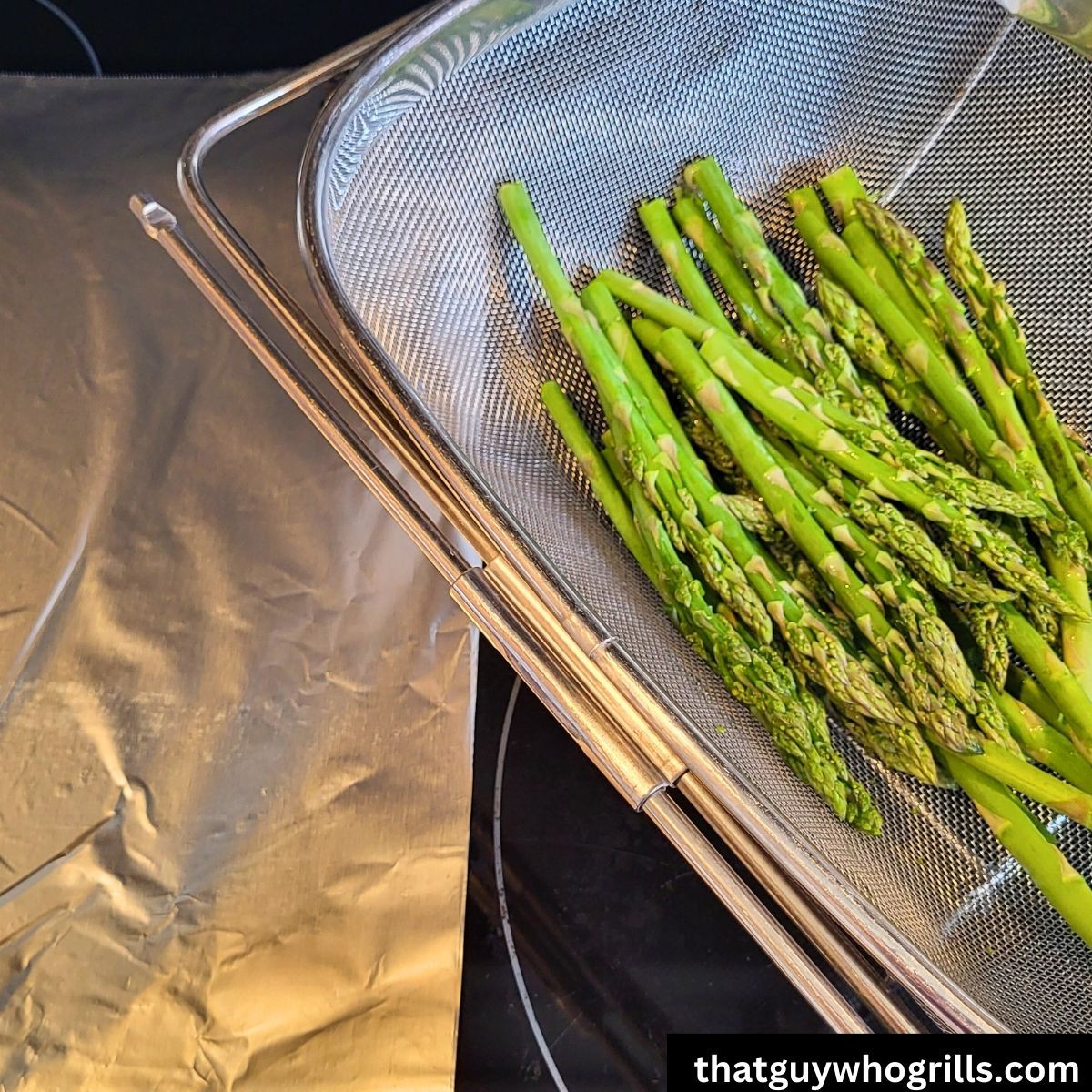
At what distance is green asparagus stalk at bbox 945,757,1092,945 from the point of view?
798 mm

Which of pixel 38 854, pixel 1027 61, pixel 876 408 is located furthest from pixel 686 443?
pixel 38 854

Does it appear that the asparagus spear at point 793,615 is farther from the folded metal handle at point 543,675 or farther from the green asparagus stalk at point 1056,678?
the folded metal handle at point 543,675

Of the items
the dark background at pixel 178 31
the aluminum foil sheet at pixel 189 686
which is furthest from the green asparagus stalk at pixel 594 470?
the dark background at pixel 178 31

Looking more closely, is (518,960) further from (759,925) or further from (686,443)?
(686,443)

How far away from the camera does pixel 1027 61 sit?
0.99 meters

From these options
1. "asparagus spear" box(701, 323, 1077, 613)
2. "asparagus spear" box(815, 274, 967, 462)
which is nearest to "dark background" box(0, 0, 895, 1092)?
"asparagus spear" box(701, 323, 1077, 613)

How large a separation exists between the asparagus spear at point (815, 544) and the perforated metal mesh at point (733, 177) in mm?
95

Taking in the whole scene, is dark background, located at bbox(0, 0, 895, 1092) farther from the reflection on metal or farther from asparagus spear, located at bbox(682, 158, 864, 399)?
asparagus spear, located at bbox(682, 158, 864, 399)

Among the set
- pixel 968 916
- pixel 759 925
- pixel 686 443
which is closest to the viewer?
pixel 759 925

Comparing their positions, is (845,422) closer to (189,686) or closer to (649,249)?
(649,249)

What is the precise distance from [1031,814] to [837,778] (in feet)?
0.71

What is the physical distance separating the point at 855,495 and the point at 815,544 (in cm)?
7

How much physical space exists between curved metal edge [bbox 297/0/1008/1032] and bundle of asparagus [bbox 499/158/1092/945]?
176 millimetres

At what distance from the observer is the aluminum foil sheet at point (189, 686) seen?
84cm
